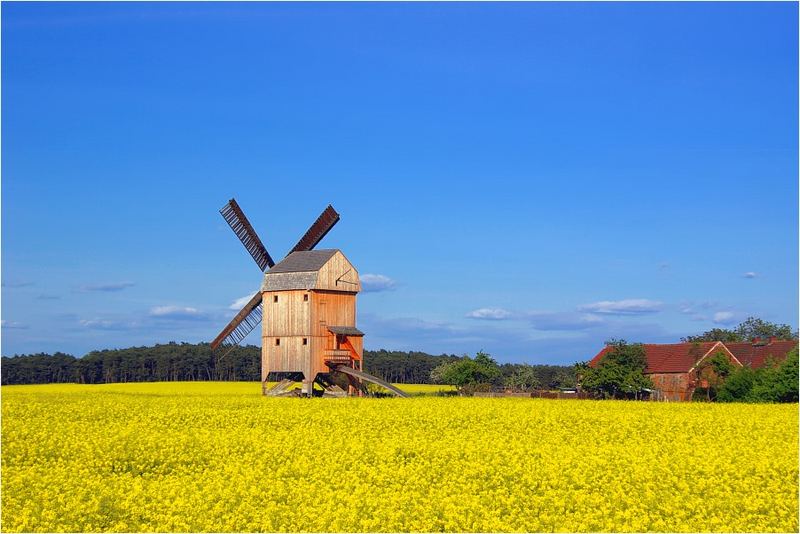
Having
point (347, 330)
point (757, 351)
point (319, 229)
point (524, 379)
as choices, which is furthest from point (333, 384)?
point (524, 379)

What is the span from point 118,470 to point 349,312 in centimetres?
3668

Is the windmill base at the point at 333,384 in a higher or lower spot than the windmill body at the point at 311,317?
lower

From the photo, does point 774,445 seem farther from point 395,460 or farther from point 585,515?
point 585,515

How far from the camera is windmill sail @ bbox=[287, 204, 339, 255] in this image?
6850 cm

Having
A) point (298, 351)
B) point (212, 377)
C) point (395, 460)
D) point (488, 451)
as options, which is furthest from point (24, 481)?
point (212, 377)

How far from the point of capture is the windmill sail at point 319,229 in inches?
2697

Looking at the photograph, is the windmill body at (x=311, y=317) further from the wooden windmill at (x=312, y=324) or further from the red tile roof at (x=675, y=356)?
the red tile roof at (x=675, y=356)

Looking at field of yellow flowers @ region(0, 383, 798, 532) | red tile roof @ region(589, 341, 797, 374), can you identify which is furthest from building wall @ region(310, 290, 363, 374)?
red tile roof @ region(589, 341, 797, 374)

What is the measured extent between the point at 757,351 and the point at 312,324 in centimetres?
3934

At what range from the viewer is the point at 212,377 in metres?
128

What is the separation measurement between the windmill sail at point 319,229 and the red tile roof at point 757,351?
34233mm

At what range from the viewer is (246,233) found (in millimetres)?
68938

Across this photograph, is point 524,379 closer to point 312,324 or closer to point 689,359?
point 689,359

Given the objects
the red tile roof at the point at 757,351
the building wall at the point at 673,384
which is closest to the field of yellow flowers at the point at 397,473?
the building wall at the point at 673,384
